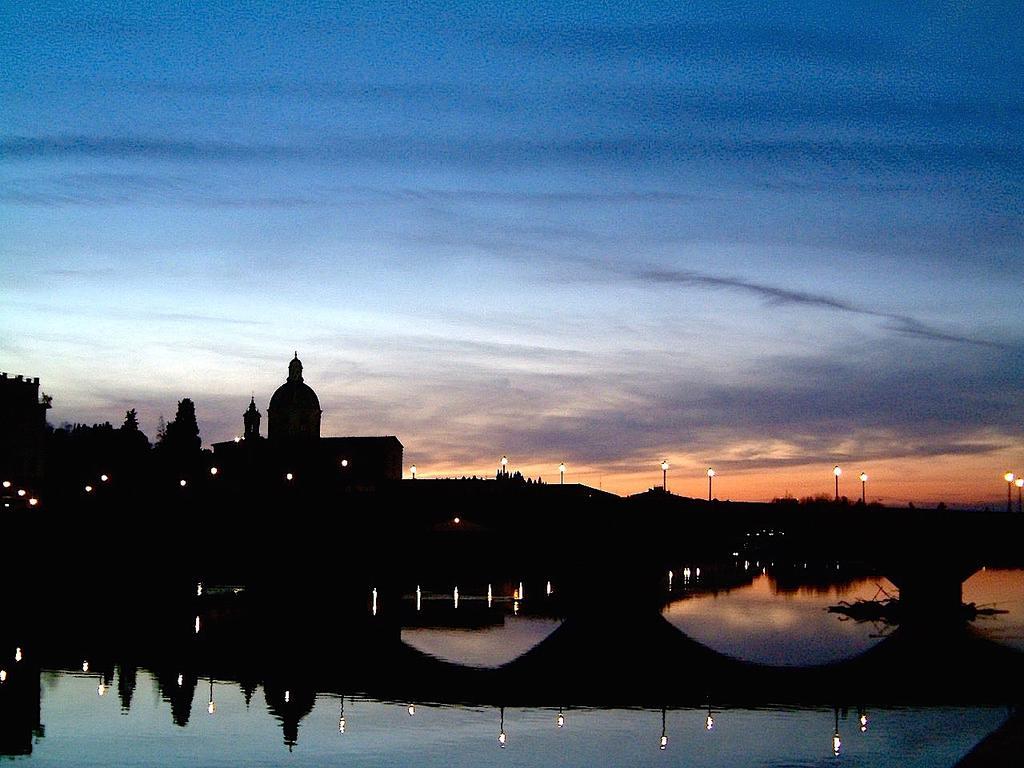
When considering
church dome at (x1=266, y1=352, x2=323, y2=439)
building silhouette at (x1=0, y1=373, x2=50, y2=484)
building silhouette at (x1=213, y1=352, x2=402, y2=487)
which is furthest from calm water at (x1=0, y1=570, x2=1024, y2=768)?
church dome at (x1=266, y1=352, x2=323, y2=439)

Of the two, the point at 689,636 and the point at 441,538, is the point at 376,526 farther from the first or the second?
the point at 689,636

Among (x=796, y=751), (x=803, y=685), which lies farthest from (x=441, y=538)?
(x=796, y=751)

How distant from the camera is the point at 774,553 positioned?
18288 centimetres

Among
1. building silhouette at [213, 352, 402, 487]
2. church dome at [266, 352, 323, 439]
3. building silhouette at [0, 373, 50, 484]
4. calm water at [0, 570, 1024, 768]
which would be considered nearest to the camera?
calm water at [0, 570, 1024, 768]

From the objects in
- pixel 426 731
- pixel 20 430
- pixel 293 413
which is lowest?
pixel 426 731

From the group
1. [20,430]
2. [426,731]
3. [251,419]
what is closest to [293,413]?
[251,419]

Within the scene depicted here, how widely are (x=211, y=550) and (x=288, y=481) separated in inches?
1423

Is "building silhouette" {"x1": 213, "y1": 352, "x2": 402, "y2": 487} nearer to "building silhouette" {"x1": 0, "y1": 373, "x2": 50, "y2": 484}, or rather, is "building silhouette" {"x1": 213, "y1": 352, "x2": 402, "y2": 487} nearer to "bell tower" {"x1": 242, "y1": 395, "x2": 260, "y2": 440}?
"bell tower" {"x1": 242, "y1": 395, "x2": 260, "y2": 440}

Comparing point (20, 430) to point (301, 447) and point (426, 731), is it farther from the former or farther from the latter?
point (426, 731)

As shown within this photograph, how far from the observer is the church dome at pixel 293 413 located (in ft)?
627

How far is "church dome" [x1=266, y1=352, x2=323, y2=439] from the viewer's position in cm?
19125

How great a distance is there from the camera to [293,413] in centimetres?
19150

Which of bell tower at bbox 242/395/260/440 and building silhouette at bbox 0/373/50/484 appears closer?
building silhouette at bbox 0/373/50/484

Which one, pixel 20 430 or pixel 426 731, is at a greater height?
pixel 20 430
